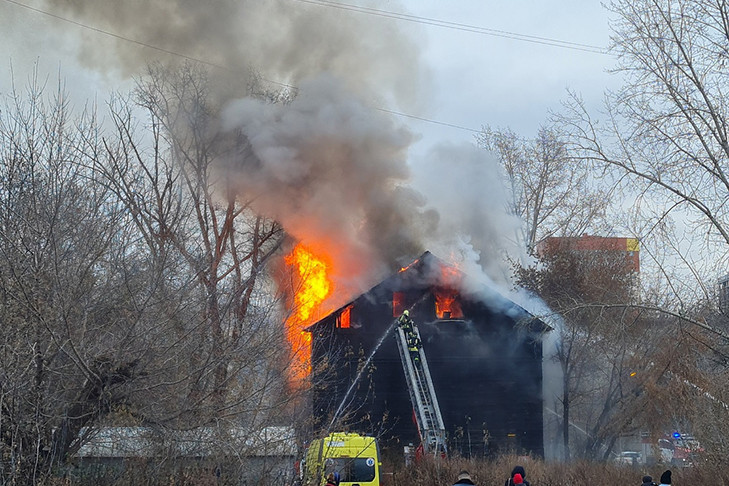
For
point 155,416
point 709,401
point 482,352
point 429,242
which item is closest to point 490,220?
point 429,242

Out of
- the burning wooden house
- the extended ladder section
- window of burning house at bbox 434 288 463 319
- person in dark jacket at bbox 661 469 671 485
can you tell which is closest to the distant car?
the burning wooden house

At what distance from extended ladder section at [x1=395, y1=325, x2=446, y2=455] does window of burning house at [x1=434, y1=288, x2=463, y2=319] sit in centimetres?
205

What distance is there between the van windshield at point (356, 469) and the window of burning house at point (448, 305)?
10530 mm

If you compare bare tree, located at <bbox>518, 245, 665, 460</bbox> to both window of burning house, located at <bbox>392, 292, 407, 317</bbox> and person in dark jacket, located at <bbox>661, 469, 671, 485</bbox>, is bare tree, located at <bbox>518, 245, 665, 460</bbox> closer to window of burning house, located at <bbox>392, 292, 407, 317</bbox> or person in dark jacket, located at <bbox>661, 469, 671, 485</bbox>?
window of burning house, located at <bbox>392, 292, 407, 317</bbox>

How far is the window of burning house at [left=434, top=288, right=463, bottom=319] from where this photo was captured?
24141 mm

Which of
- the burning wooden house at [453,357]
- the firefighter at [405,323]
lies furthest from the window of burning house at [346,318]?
the firefighter at [405,323]

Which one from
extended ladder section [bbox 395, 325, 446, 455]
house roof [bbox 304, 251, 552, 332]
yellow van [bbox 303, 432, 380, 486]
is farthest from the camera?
house roof [bbox 304, 251, 552, 332]

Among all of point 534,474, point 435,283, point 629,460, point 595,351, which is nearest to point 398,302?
point 435,283

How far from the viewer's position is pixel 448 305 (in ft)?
79.7

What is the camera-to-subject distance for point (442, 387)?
23.8 meters

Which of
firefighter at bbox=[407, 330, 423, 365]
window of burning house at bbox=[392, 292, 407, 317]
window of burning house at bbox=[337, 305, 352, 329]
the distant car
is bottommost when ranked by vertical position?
the distant car

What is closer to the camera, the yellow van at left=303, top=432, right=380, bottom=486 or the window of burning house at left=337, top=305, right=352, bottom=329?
the yellow van at left=303, top=432, right=380, bottom=486

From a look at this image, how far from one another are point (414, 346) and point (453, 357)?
3.07 m

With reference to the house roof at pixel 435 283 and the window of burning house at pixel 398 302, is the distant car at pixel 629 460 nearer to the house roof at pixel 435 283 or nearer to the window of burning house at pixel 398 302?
the house roof at pixel 435 283
